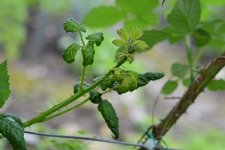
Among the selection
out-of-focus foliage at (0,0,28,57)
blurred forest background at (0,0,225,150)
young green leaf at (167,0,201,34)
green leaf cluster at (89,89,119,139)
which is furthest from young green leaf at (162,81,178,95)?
out-of-focus foliage at (0,0,28,57)

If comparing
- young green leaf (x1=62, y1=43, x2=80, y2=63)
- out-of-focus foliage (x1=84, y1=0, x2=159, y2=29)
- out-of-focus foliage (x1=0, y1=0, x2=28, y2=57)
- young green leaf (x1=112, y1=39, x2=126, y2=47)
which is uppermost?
out-of-focus foliage (x1=0, y1=0, x2=28, y2=57)

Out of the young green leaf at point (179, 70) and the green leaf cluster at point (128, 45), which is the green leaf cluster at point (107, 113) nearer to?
the green leaf cluster at point (128, 45)

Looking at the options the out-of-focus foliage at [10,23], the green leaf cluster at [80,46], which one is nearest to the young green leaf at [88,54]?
the green leaf cluster at [80,46]

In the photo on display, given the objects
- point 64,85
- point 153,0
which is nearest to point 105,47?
point 64,85

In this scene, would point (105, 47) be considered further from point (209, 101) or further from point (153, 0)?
point (153, 0)

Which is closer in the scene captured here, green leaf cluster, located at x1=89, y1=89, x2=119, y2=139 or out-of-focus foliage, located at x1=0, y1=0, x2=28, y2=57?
green leaf cluster, located at x1=89, y1=89, x2=119, y2=139

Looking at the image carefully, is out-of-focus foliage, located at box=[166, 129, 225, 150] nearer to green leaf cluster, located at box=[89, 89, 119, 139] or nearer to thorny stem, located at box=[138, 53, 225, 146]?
thorny stem, located at box=[138, 53, 225, 146]
